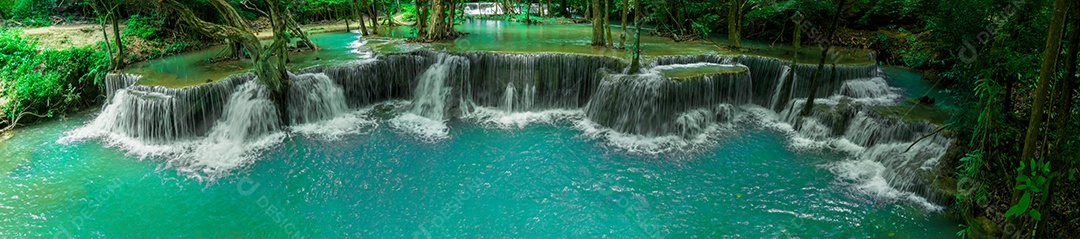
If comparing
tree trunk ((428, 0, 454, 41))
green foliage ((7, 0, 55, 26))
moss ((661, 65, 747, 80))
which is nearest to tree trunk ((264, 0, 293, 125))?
tree trunk ((428, 0, 454, 41))

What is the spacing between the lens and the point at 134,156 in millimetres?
8992

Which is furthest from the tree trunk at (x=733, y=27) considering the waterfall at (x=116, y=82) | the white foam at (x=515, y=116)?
the waterfall at (x=116, y=82)

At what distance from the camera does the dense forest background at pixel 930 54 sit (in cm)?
450

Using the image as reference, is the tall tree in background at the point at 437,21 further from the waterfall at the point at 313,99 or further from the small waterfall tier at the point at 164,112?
the small waterfall tier at the point at 164,112

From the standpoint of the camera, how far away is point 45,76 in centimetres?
1102

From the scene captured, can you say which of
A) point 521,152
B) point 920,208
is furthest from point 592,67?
point 920,208

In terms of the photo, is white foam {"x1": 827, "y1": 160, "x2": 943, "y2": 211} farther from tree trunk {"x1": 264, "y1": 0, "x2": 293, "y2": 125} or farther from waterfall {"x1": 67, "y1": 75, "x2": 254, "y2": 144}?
waterfall {"x1": 67, "y1": 75, "x2": 254, "y2": 144}

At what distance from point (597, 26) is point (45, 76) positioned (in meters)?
12.8

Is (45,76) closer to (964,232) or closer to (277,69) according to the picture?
(277,69)

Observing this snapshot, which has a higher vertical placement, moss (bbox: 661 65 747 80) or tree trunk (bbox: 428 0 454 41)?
tree trunk (bbox: 428 0 454 41)

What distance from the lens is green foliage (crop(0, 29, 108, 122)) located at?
10.4 metres

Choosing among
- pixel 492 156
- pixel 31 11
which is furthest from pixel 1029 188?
pixel 31 11

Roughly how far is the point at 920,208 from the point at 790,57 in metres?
7.05

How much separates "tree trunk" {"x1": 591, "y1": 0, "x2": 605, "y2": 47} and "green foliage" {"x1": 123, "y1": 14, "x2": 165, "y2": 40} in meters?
12.6
